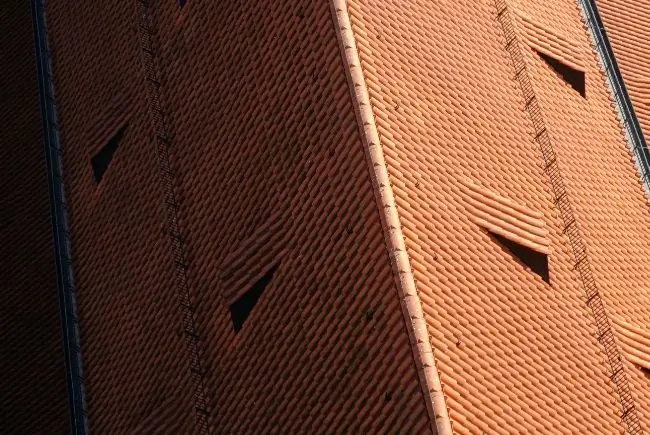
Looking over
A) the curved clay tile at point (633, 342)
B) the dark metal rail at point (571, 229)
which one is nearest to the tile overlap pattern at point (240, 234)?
the dark metal rail at point (571, 229)

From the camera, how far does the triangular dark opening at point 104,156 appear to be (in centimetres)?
2109

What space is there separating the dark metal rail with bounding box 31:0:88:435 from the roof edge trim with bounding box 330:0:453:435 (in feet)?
23.9

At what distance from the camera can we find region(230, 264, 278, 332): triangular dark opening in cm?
1719

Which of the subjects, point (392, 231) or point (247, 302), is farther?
point (247, 302)

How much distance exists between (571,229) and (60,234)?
9.22 m

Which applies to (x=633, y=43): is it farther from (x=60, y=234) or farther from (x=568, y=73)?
(x=60, y=234)

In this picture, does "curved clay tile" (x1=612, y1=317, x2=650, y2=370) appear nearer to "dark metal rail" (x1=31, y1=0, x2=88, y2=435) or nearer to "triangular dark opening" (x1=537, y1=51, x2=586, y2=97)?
"triangular dark opening" (x1=537, y1=51, x2=586, y2=97)

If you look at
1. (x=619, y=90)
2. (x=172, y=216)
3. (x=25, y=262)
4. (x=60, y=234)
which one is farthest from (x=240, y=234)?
(x=619, y=90)

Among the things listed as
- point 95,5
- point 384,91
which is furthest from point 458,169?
point 95,5

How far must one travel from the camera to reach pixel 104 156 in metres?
21.5

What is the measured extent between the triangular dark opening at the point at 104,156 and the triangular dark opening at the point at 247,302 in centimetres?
482

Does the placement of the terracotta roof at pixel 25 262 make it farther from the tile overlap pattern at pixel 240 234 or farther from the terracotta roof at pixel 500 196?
the terracotta roof at pixel 500 196

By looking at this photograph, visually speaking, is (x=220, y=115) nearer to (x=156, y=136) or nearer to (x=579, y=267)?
(x=156, y=136)

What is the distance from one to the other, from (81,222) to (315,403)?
759 centimetres
